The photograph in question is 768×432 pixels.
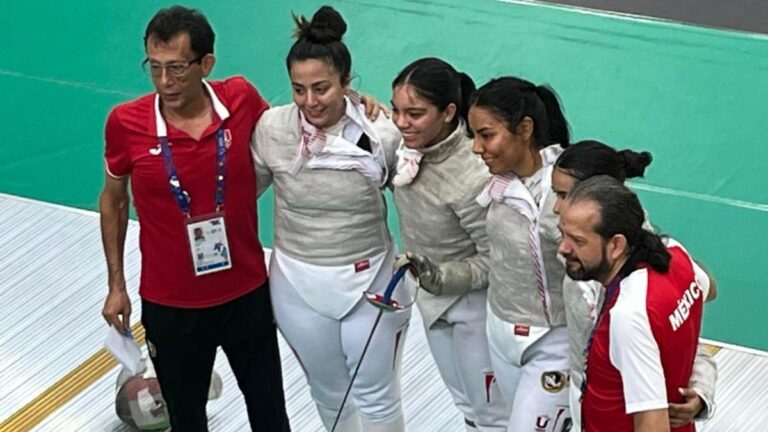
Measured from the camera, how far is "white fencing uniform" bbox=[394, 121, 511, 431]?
12.9ft

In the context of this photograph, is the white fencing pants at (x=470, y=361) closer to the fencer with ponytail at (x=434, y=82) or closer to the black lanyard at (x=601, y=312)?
the fencer with ponytail at (x=434, y=82)

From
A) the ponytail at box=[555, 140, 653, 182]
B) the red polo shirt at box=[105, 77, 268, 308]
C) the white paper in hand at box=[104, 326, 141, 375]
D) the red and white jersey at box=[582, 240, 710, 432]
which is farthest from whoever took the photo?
the white paper in hand at box=[104, 326, 141, 375]

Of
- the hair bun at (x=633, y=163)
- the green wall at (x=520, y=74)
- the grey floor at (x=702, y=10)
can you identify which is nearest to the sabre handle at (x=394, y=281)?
the hair bun at (x=633, y=163)

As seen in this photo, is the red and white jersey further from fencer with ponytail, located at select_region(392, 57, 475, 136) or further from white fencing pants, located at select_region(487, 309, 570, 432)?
fencer with ponytail, located at select_region(392, 57, 475, 136)

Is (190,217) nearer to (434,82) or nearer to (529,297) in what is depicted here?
(434,82)

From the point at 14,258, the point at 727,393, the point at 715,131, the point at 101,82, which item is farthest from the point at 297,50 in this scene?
the point at 101,82

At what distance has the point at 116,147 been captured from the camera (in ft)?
13.0

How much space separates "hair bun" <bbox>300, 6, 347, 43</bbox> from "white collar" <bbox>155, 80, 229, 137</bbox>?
0.30 m

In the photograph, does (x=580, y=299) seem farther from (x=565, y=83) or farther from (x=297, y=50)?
(x=565, y=83)

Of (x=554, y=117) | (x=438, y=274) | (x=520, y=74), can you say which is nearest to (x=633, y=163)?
(x=554, y=117)

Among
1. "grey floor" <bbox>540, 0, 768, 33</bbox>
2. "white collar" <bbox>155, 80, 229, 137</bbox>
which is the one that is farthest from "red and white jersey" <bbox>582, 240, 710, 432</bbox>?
"grey floor" <bbox>540, 0, 768, 33</bbox>

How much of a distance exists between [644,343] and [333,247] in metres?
1.17

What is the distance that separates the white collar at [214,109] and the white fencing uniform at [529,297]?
2.44ft

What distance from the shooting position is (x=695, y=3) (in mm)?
7910
